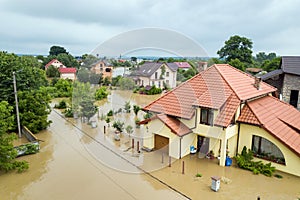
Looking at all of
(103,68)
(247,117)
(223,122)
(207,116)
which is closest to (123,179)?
(207,116)

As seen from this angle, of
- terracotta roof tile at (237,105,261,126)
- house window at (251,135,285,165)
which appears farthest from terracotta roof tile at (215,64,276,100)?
house window at (251,135,285,165)

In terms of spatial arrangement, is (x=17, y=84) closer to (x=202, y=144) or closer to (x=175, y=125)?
(x=175, y=125)

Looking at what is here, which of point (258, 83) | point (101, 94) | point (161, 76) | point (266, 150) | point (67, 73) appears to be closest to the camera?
point (266, 150)

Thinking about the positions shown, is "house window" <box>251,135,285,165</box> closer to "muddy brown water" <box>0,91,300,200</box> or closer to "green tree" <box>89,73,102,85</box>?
"muddy brown water" <box>0,91,300,200</box>

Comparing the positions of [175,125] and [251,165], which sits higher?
[175,125]

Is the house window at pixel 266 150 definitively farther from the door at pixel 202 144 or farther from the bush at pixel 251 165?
the door at pixel 202 144

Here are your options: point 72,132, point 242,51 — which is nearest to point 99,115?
point 72,132
